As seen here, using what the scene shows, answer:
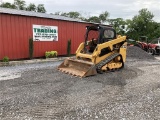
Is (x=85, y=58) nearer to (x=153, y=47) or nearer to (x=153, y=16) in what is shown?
(x=153, y=47)

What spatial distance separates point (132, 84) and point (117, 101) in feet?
6.47

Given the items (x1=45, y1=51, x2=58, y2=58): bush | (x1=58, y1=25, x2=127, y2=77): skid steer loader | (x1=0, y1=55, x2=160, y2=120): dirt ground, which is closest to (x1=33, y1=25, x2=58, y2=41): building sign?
(x1=45, y1=51, x2=58, y2=58): bush

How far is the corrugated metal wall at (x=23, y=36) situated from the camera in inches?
455

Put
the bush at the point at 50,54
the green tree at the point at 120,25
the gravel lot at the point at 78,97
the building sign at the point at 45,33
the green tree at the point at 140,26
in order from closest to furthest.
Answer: the gravel lot at the point at 78,97 < the building sign at the point at 45,33 < the bush at the point at 50,54 < the green tree at the point at 140,26 < the green tree at the point at 120,25

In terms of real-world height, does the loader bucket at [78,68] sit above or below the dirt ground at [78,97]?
above

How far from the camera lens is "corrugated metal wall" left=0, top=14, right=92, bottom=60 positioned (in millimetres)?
11547

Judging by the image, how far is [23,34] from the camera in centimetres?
1238

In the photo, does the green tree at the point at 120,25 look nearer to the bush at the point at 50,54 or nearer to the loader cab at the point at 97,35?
the bush at the point at 50,54

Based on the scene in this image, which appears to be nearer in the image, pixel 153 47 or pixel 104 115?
pixel 104 115

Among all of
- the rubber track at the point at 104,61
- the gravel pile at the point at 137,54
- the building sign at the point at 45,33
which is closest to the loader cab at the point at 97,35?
the rubber track at the point at 104,61

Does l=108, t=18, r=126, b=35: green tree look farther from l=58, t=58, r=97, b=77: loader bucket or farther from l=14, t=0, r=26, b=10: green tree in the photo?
l=58, t=58, r=97, b=77: loader bucket

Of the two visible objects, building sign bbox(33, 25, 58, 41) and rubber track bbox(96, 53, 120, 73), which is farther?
building sign bbox(33, 25, 58, 41)

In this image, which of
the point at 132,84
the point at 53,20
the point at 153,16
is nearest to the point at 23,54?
the point at 53,20

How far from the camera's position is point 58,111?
4.56 m
